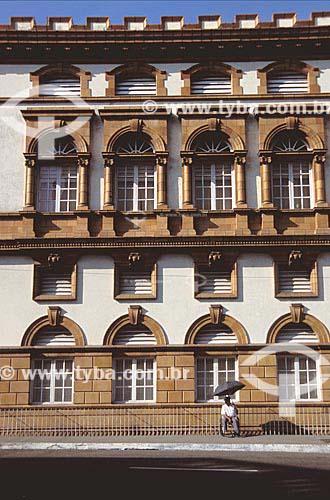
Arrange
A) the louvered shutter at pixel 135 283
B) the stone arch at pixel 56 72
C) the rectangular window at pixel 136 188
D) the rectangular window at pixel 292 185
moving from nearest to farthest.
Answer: the louvered shutter at pixel 135 283 < the rectangular window at pixel 292 185 < the rectangular window at pixel 136 188 < the stone arch at pixel 56 72

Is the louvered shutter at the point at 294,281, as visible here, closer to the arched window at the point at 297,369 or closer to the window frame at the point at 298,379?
the arched window at the point at 297,369

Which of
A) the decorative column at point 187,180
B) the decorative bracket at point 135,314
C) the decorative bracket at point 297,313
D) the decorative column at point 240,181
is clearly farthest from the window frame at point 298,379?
the decorative column at point 187,180

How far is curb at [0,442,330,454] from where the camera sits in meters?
20.1

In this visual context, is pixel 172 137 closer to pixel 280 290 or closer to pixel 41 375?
pixel 280 290

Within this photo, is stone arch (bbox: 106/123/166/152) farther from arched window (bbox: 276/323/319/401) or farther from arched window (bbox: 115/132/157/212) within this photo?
arched window (bbox: 276/323/319/401)

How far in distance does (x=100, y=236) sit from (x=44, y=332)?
3.90 metres

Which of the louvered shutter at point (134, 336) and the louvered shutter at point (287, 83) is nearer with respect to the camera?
the louvered shutter at point (134, 336)

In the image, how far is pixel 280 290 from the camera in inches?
1019

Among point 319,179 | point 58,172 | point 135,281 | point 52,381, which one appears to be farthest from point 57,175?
point 319,179

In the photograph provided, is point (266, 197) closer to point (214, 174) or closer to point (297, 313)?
point (214, 174)

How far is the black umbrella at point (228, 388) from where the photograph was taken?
2327 centimetres

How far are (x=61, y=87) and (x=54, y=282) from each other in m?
7.45

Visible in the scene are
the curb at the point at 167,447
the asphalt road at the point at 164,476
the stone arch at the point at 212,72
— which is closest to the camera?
the asphalt road at the point at 164,476

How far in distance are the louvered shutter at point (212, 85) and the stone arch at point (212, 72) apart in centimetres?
20
